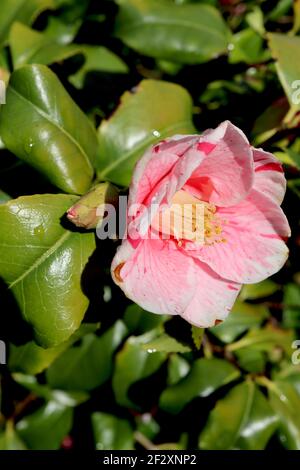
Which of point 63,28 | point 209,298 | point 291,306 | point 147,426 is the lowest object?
point 147,426

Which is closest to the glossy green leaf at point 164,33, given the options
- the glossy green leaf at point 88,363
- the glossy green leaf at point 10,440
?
the glossy green leaf at point 88,363

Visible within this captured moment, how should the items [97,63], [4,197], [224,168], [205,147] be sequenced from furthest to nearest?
[97,63] < [4,197] < [224,168] < [205,147]

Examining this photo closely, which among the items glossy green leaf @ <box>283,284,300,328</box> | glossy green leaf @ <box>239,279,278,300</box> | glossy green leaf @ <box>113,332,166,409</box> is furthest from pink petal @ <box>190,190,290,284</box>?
glossy green leaf @ <box>283,284,300,328</box>

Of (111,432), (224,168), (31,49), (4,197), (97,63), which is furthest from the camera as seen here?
(111,432)

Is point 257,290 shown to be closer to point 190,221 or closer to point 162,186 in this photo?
point 190,221

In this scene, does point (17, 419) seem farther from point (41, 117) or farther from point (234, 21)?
point (234, 21)

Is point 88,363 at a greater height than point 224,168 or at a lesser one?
lesser

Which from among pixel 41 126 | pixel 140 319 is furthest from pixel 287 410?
pixel 41 126
